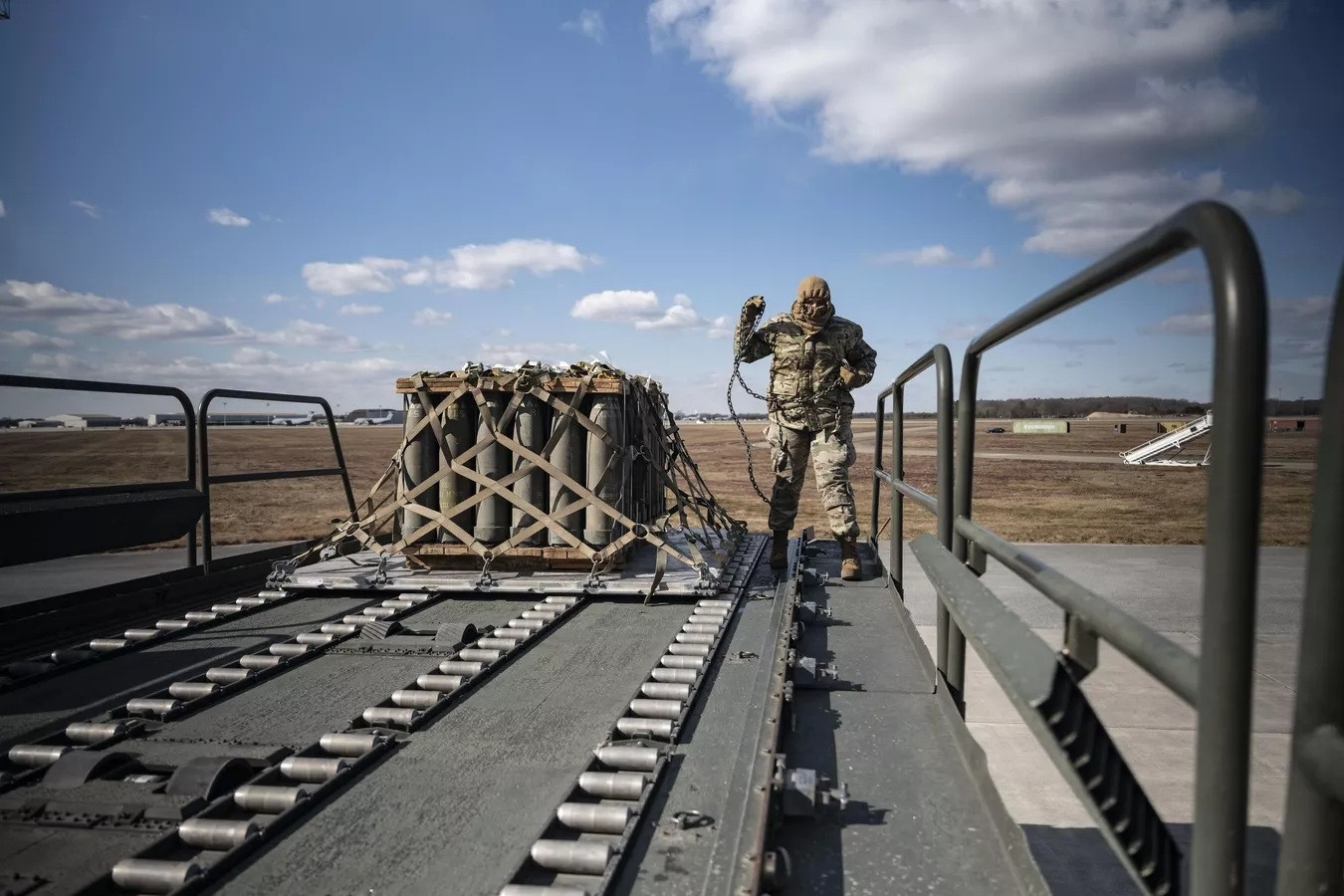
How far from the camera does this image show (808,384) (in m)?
5.68

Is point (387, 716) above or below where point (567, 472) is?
below

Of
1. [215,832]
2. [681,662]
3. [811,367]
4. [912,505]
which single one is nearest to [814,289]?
[811,367]

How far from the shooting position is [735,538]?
5926mm

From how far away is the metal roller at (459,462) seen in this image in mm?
4848

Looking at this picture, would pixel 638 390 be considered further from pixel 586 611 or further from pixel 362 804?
pixel 362 804

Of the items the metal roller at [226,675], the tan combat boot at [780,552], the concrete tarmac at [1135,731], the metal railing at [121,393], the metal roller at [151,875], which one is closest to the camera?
the metal roller at [151,875]

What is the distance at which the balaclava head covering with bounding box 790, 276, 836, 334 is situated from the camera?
5.54 metres

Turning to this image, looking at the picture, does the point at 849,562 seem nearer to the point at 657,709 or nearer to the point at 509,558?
the point at 509,558

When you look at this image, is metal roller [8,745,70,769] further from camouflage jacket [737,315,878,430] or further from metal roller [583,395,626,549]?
camouflage jacket [737,315,878,430]

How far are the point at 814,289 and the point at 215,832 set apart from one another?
4.55 metres

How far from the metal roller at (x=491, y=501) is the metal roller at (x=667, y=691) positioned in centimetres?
226

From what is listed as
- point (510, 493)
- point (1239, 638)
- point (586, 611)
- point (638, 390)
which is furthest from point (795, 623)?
point (1239, 638)

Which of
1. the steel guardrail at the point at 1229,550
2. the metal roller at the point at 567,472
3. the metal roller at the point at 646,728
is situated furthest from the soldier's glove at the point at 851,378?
the steel guardrail at the point at 1229,550

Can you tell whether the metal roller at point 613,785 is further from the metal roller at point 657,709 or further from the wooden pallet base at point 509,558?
the wooden pallet base at point 509,558
